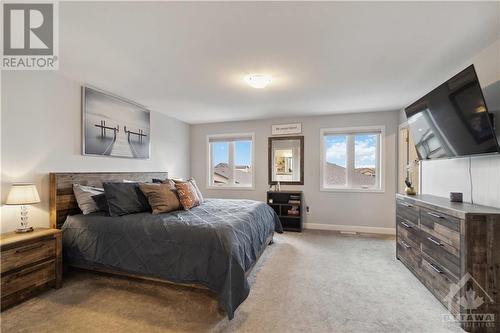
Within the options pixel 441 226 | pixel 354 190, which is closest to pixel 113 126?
pixel 441 226

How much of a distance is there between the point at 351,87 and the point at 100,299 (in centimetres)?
380

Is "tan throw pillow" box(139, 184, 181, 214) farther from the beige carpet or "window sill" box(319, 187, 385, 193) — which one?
"window sill" box(319, 187, 385, 193)

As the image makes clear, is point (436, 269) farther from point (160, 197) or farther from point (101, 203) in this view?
point (101, 203)

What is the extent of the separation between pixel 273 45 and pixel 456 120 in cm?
184

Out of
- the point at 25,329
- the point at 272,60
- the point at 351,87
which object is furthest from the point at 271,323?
the point at 351,87

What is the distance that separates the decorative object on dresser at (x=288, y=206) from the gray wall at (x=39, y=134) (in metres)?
3.13

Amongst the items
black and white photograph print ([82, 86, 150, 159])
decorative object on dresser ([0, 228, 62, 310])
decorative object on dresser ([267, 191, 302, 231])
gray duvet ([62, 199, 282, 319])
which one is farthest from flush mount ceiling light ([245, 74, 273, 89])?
decorative object on dresser ([0, 228, 62, 310])

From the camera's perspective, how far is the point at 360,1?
155 centimetres

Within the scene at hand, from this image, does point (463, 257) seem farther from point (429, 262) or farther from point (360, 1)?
point (360, 1)

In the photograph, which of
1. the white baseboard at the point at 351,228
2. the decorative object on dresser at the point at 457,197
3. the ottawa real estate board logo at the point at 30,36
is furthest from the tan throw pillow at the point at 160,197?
the decorative object on dresser at the point at 457,197

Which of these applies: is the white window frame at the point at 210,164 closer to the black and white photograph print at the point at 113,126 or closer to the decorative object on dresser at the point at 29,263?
the black and white photograph print at the point at 113,126

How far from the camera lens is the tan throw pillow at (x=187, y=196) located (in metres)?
2.96

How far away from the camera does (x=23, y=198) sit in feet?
7.06

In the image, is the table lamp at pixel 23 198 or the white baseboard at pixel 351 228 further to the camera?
the white baseboard at pixel 351 228
